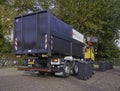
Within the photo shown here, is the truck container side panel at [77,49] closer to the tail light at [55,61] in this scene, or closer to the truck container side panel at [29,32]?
the tail light at [55,61]

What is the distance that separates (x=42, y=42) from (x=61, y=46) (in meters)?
1.70

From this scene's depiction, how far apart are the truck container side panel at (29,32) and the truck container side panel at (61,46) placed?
128cm

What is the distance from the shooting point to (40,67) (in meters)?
15.9

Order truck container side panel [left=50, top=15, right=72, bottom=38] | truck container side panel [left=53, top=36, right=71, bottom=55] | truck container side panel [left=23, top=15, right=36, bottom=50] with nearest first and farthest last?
truck container side panel [left=50, top=15, right=72, bottom=38] < truck container side panel [left=53, top=36, right=71, bottom=55] < truck container side panel [left=23, top=15, right=36, bottom=50]

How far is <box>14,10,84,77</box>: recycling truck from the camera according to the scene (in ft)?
49.4

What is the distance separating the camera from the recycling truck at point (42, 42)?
15047mm

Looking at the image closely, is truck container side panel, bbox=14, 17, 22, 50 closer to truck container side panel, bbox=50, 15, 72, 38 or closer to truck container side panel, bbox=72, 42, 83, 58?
truck container side panel, bbox=50, 15, 72, 38

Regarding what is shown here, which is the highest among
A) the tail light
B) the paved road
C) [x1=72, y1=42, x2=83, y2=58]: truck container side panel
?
[x1=72, y1=42, x2=83, y2=58]: truck container side panel

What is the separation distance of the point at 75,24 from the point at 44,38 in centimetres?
2141

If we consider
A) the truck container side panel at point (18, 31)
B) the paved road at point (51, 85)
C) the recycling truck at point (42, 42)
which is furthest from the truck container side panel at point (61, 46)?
the truck container side panel at point (18, 31)

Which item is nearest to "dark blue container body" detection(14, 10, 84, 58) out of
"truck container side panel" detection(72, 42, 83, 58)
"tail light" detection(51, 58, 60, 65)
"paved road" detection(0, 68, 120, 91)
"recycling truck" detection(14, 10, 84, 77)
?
"recycling truck" detection(14, 10, 84, 77)

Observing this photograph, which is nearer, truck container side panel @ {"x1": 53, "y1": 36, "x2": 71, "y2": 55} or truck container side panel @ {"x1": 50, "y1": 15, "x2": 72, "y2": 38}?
truck container side panel @ {"x1": 50, "y1": 15, "x2": 72, "y2": 38}

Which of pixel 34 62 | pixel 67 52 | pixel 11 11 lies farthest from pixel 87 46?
pixel 11 11

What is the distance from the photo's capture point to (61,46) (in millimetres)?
16422
